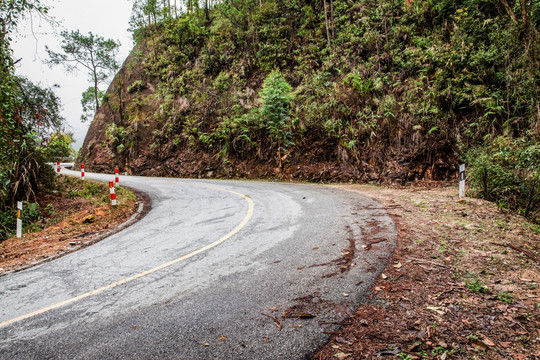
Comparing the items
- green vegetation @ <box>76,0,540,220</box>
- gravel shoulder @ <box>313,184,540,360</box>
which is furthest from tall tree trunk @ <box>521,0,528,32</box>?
gravel shoulder @ <box>313,184,540,360</box>

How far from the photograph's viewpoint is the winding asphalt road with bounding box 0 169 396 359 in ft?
7.42

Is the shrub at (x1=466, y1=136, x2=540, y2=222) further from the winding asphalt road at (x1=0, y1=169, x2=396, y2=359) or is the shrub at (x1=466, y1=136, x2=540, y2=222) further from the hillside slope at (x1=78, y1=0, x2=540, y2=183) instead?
the winding asphalt road at (x1=0, y1=169, x2=396, y2=359)

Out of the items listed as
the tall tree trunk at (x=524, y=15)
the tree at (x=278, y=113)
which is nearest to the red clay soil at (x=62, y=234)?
the tree at (x=278, y=113)

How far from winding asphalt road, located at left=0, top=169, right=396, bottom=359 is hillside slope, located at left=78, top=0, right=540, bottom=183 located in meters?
8.06

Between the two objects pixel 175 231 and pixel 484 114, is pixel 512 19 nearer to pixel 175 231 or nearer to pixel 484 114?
pixel 484 114

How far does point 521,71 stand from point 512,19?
258 centimetres

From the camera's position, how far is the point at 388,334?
2215mm

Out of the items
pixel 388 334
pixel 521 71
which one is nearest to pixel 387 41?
pixel 521 71

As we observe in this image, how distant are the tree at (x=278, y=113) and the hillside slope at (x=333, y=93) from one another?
0.11 m

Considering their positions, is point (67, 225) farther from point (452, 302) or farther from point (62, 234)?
point (452, 302)

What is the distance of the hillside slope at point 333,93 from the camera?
10828 mm

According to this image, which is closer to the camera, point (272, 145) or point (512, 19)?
point (512, 19)

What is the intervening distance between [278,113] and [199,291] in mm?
14043

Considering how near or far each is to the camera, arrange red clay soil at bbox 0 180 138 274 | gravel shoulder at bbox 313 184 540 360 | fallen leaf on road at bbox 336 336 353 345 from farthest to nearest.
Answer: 1. red clay soil at bbox 0 180 138 274
2. fallen leaf on road at bbox 336 336 353 345
3. gravel shoulder at bbox 313 184 540 360
